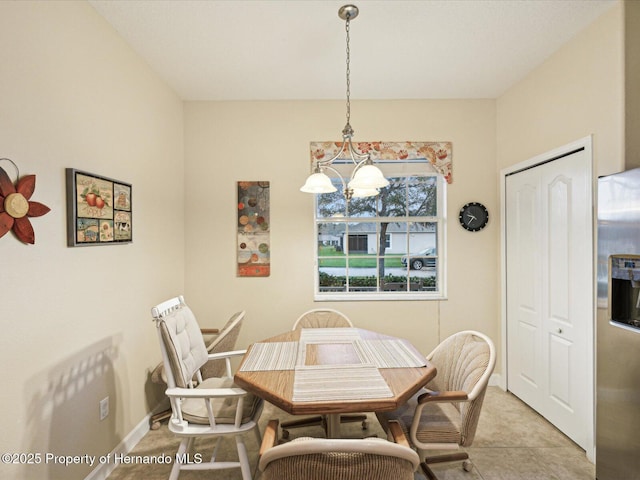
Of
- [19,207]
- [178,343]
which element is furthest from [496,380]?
[19,207]

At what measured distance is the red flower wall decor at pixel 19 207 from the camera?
137 cm

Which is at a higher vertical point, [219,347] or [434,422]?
[219,347]

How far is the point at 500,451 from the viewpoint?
2258 millimetres

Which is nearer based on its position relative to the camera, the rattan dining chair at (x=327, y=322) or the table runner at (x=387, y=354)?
the table runner at (x=387, y=354)

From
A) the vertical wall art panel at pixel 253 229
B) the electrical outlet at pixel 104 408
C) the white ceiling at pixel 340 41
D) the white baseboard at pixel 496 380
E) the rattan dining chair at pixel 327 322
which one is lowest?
the white baseboard at pixel 496 380

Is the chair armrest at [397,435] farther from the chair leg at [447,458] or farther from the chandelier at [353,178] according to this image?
the chandelier at [353,178]

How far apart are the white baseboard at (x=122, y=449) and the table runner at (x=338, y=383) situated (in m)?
1.37

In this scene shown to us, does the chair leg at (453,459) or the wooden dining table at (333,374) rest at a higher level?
the wooden dining table at (333,374)

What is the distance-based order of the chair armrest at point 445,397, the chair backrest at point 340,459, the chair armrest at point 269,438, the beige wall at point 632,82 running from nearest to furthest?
the chair backrest at point 340,459 < the chair armrest at point 269,438 < the chair armrest at point 445,397 < the beige wall at point 632,82

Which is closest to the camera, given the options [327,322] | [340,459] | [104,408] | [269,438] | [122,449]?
[340,459]

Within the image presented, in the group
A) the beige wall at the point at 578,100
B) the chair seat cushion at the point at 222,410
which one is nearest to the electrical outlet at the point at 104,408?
the chair seat cushion at the point at 222,410

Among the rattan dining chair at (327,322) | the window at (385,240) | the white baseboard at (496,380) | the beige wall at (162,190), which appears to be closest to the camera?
the beige wall at (162,190)

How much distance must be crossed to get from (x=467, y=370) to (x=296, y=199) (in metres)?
2.09

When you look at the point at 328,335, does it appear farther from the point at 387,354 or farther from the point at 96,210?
the point at 96,210
